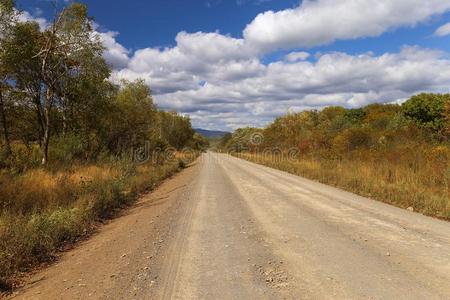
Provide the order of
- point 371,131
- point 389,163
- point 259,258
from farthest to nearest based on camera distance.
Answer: point 371,131 < point 389,163 < point 259,258

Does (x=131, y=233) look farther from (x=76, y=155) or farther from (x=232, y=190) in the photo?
(x=76, y=155)

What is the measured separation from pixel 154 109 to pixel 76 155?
12910 mm

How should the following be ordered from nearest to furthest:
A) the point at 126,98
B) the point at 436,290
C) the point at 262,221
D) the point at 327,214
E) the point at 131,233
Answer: the point at 436,290 < the point at 131,233 < the point at 262,221 < the point at 327,214 < the point at 126,98

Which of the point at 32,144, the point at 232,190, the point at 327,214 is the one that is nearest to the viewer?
the point at 327,214

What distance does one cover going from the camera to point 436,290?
438 cm

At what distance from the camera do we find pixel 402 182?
46.4 ft

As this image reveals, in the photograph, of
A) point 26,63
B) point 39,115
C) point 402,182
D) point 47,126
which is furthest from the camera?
point 39,115

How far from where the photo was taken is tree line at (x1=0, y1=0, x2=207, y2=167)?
681 inches

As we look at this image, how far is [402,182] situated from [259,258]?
414 inches

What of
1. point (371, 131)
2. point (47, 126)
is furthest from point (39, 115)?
point (371, 131)

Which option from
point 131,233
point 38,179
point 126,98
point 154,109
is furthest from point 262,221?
point 154,109

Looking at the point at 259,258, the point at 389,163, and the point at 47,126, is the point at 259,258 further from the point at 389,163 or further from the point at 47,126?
the point at 47,126

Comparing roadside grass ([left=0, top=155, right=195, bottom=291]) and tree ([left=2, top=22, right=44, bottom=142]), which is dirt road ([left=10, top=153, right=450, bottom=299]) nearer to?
roadside grass ([left=0, top=155, right=195, bottom=291])

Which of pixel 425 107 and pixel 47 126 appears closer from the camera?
pixel 47 126
